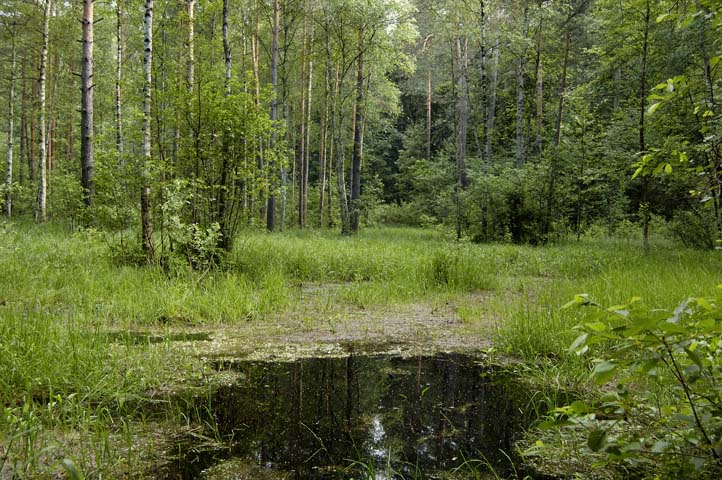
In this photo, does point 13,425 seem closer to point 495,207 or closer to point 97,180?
point 97,180

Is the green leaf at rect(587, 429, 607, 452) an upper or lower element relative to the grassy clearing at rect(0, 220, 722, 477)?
upper

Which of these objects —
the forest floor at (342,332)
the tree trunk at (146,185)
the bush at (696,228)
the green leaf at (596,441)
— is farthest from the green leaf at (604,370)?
the bush at (696,228)

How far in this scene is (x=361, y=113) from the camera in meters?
19.0

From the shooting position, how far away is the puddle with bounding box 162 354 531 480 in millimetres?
2311

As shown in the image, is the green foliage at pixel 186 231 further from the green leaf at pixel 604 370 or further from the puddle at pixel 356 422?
the green leaf at pixel 604 370

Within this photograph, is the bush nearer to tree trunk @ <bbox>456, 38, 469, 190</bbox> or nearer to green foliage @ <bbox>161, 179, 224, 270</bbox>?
tree trunk @ <bbox>456, 38, 469, 190</bbox>

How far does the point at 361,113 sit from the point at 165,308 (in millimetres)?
15241

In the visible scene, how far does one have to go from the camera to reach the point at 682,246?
12.6 meters

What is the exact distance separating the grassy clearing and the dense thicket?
98 centimetres

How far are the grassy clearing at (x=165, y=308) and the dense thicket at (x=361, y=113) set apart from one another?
977 mm

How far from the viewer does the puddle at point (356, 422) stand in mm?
2311

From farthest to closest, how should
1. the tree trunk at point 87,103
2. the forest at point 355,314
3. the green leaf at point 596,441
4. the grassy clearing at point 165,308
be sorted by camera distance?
1. the tree trunk at point 87,103
2. the grassy clearing at point 165,308
3. the forest at point 355,314
4. the green leaf at point 596,441

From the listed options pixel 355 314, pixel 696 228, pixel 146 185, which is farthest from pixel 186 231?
pixel 696 228

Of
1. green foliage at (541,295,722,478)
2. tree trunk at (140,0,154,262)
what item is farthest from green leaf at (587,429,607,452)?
tree trunk at (140,0,154,262)
